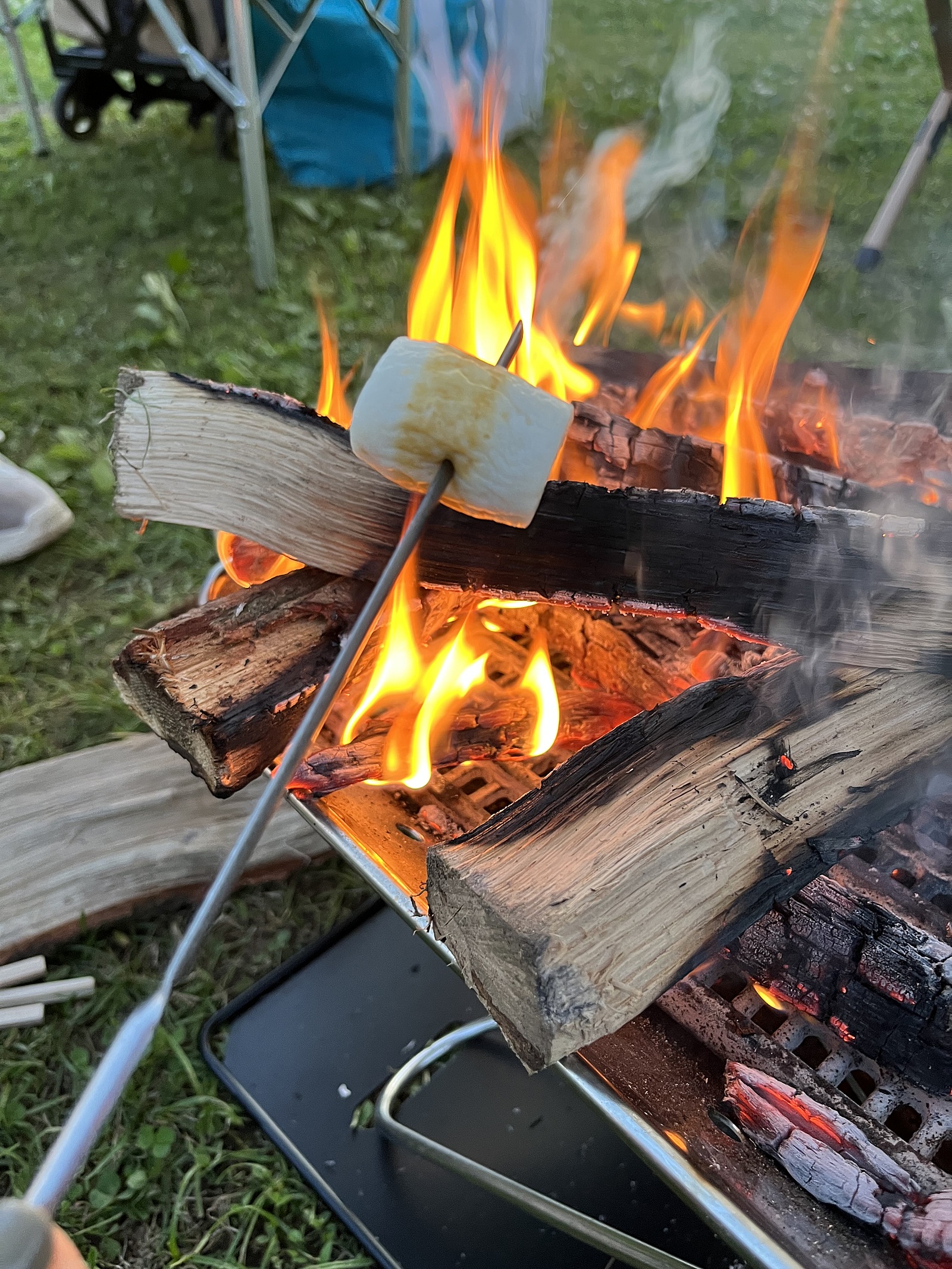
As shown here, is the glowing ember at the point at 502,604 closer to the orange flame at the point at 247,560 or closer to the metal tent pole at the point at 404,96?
the orange flame at the point at 247,560

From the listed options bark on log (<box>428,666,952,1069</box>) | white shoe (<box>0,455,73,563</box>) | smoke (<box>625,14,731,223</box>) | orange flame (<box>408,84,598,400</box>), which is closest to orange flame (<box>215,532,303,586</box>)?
orange flame (<box>408,84,598,400</box>)

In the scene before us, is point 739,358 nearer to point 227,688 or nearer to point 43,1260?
point 227,688

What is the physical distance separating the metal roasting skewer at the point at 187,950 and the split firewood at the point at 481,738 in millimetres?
372

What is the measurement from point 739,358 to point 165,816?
5.35 feet

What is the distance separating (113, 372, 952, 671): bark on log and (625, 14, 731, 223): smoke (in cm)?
329

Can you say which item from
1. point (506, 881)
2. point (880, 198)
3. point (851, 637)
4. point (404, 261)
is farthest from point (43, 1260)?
point (880, 198)

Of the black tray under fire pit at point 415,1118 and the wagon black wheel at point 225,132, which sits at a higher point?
the wagon black wheel at point 225,132

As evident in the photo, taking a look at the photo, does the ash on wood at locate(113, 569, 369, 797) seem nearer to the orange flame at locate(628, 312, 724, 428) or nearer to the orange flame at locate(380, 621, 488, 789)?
the orange flame at locate(380, 621, 488, 789)

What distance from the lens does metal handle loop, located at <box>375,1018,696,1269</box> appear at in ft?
4.12

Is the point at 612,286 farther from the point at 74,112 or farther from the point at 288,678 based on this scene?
the point at 74,112

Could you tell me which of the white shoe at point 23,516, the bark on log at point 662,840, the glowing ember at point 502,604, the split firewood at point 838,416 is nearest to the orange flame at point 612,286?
the split firewood at point 838,416

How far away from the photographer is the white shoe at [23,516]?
2.82 metres

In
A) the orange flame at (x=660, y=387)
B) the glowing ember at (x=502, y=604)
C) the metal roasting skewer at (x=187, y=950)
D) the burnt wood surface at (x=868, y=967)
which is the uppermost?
the metal roasting skewer at (x=187, y=950)

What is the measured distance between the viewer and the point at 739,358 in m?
2.07
